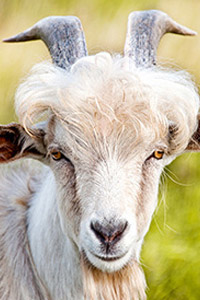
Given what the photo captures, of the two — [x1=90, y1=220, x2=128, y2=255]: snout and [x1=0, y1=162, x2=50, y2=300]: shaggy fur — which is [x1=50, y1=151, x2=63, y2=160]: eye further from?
[x1=0, y1=162, x2=50, y2=300]: shaggy fur

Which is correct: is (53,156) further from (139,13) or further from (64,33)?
(139,13)

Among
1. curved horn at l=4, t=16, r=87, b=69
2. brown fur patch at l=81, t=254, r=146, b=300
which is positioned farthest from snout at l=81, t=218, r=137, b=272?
curved horn at l=4, t=16, r=87, b=69

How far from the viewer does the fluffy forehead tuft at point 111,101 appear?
12.6ft

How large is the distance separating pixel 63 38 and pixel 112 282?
171 centimetres

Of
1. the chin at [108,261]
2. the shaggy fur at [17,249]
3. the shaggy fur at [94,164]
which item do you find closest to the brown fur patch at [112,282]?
the shaggy fur at [94,164]

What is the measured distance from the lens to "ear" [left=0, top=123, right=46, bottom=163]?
13.6 ft

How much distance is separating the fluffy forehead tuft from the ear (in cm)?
8

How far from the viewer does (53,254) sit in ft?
14.0

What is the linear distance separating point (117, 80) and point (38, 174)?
130cm

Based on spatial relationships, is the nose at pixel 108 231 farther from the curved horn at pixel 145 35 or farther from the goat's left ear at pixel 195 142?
the curved horn at pixel 145 35

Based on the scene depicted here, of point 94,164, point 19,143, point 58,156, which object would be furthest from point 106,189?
point 19,143

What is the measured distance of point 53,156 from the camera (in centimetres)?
401

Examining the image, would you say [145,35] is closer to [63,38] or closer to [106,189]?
[63,38]

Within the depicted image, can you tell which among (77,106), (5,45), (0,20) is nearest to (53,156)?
(77,106)
